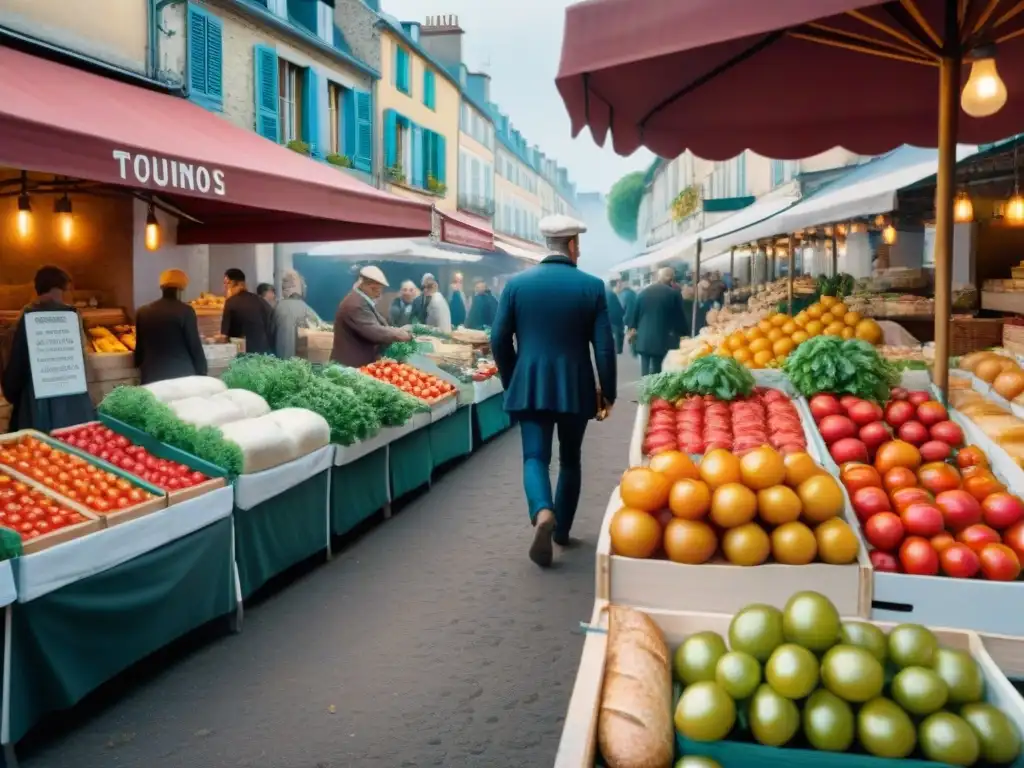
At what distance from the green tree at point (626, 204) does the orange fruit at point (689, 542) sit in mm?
74698

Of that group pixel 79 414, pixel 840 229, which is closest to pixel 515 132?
pixel 840 229

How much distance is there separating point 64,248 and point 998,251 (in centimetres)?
1240

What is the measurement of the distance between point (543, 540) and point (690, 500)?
264 centimetres

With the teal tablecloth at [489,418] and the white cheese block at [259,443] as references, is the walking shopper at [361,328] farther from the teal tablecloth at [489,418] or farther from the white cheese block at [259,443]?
the white cheese block at [259,443]

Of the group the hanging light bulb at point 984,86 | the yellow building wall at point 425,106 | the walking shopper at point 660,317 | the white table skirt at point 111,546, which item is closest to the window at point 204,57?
the walking shopper at point 660,317

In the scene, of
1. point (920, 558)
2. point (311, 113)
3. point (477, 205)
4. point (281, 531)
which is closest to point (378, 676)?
point (281, 531)

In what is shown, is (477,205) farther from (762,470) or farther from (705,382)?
(762,470)

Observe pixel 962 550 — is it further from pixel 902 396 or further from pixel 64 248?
pixel 64 248

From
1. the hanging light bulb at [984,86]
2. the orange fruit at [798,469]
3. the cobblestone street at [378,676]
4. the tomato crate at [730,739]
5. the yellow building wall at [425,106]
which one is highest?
the yellow building wall at [425,106]

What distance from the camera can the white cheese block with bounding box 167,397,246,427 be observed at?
526cm

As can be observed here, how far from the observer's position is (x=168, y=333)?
8.09 meters

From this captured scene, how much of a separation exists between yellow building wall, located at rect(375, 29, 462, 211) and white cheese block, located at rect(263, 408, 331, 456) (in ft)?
56.2

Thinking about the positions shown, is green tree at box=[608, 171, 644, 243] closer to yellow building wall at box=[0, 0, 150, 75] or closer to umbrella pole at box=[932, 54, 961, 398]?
yellow building wall at box=[0, 0, 150, 75]

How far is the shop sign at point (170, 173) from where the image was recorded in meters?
5.13
